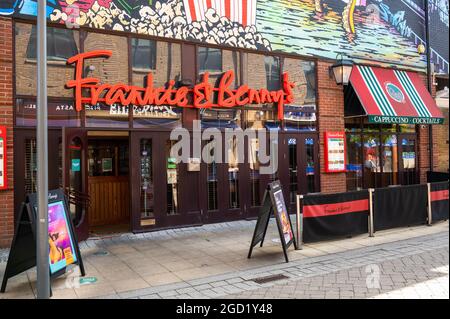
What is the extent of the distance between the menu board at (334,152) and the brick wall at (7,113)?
7.48 metres

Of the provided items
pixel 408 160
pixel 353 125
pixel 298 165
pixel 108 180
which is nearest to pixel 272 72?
pixel 298 165

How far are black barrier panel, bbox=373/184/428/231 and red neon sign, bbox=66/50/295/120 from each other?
319 cm

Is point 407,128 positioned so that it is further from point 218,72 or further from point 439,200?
point 218,72

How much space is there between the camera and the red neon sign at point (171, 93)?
26.9ft

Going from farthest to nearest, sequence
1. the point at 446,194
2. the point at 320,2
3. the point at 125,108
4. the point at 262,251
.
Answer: the point at 320,2, the point at 446,194, the point at 125,108, the point at 262,251

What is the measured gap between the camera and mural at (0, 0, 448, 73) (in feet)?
27.9

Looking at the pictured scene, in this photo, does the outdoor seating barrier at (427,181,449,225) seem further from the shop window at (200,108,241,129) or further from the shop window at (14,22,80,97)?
the shop window at (14,22,80,97)

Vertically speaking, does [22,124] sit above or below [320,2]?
below

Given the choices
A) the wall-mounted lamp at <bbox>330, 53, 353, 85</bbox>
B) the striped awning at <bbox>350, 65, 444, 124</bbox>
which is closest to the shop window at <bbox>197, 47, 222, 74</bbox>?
the wall-mounted lamp at <bbox>330, 53, 353, 85</bbox>

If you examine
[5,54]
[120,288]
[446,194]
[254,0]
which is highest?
[254,0]

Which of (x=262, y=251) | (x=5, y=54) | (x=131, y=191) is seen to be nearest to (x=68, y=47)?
(x=5, y=54)

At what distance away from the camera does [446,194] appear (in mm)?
10055

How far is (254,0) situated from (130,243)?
6.42 metres

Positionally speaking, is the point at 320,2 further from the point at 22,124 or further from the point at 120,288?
the point at 120,288
